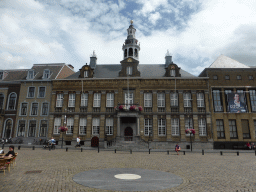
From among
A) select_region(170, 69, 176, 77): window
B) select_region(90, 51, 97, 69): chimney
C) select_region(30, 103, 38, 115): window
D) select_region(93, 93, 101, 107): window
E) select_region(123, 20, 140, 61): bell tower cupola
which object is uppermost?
select_region(123, 20, 140, 61): bell tower cupola

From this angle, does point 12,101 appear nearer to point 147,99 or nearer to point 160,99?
point 147,99

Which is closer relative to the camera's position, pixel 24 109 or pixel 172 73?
pixel 172 73

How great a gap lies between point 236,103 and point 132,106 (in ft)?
61.1

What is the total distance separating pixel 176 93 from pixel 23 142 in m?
29.3

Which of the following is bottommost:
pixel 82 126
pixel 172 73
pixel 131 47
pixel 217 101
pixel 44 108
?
pixel 82 126

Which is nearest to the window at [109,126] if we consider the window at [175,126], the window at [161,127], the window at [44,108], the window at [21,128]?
the window at [161,127]

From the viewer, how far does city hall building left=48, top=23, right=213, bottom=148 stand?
100 ft

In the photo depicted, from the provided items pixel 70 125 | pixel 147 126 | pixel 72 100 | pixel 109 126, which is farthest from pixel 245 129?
pixel 72 100

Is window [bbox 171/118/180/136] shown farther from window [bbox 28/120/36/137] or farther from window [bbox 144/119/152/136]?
window [bbox 28/120/36/137]

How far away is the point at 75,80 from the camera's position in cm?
3372

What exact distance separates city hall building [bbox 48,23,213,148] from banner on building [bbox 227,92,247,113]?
12.8 ft

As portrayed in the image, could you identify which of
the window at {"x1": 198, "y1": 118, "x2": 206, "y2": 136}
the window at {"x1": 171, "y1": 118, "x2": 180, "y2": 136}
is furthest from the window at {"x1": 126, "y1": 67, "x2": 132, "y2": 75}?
the window at {"x1": 198, "y1": 118, "x2": 206, "y2": 136}

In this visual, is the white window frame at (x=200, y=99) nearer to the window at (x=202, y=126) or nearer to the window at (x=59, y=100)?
the window at (x=202, y=126)

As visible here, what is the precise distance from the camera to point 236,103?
31297 millimetres
